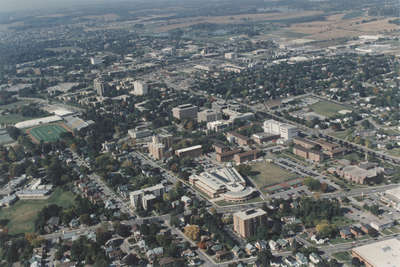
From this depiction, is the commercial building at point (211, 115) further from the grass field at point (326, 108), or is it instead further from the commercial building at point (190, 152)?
the grass field at point (326, 108)

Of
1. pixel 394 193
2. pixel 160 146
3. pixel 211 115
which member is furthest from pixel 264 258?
pixel 211 115

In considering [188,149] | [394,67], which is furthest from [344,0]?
[188,149]

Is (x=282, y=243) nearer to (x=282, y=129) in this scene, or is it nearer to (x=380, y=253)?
(x=380, y=253)

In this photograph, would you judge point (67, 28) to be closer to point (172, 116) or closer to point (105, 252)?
point (172, 116)

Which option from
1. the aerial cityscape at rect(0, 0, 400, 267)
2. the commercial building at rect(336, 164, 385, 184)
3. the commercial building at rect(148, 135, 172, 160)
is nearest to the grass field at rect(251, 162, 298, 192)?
the aerial cityscape at rect(0, 0, 400, 267)

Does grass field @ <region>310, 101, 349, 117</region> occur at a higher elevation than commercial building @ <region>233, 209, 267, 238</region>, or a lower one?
lower

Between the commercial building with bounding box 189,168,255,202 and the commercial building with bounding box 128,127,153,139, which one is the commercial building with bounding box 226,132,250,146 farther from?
the commercial building with bounding box 128,127,153,139
